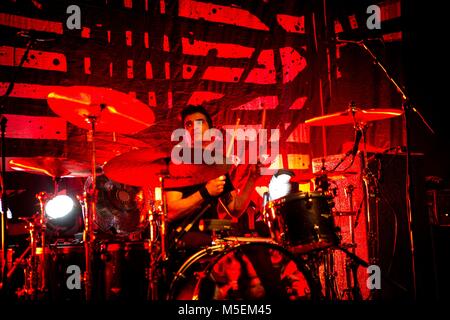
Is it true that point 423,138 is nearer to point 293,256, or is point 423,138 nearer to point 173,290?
point 293,256

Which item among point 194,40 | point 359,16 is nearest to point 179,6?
point 194,40

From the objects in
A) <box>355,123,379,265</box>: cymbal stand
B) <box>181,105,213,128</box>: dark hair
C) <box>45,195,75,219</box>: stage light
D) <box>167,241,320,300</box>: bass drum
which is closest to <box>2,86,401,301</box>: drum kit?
<box>167,241,320,300</box>: bass drum

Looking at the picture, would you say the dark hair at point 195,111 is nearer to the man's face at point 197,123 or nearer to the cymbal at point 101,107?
the man's face at point 197,123

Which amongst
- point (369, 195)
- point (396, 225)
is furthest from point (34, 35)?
point (396, 225)

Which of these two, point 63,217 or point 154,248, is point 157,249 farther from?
point 63,217

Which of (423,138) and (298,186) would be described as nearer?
(298,186)

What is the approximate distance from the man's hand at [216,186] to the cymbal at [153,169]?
251 mm

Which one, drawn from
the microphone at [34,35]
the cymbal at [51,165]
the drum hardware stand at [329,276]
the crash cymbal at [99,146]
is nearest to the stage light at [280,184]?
the drum hardware stand at [329,276]

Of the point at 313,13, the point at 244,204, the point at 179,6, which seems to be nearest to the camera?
the point at 244,204

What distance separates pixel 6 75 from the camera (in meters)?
4.01

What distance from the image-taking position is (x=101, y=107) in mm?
3221

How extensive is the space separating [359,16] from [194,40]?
2191mm

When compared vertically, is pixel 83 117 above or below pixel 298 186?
above
